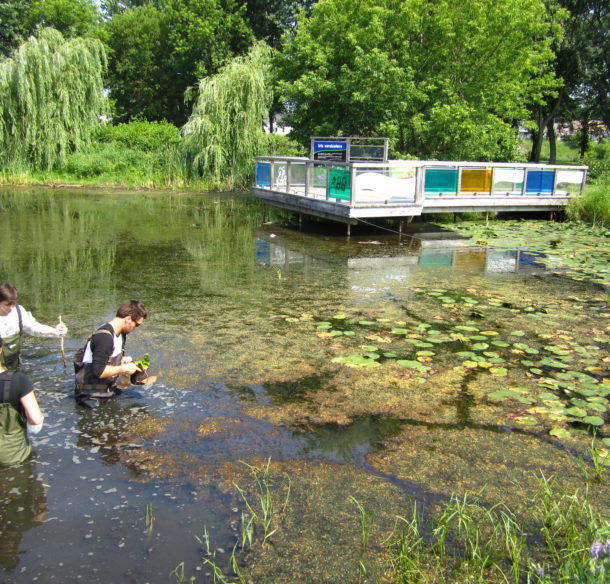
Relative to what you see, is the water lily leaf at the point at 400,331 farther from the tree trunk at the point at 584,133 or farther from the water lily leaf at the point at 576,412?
the tree trunk at the point at 584,133

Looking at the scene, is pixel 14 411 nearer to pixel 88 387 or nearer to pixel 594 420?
pixel 88 387

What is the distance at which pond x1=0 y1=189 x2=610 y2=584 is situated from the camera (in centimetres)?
382

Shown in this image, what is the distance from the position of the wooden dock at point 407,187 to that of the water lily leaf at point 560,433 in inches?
387

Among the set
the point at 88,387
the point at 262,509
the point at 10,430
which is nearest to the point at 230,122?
the point at 88,387

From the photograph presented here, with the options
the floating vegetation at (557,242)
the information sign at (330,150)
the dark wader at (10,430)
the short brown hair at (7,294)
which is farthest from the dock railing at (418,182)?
the dark wader at (10,430)

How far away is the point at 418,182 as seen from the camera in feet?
50.2

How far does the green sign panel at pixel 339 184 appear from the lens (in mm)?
14656

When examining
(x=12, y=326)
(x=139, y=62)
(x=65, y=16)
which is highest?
(x=65, y=16)

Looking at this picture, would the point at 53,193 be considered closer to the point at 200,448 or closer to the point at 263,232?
the point at 263,232

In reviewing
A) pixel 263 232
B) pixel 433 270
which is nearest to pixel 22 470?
pixel 433 270

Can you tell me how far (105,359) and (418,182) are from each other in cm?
1145

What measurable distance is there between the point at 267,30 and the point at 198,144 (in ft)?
67.1

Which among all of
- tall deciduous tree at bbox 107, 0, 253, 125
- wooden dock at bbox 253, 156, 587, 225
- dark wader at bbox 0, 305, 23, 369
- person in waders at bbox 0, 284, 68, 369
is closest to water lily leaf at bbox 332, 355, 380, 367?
person in waders at bbox 0, 284, 68, 369

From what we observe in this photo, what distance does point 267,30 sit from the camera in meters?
43.2
